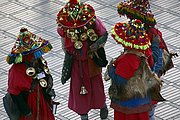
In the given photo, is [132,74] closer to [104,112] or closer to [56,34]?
[104,112]

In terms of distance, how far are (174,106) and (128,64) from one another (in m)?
2.04

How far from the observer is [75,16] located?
32.9 feet

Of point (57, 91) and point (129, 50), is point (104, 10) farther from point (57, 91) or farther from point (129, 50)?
point (129, 50)

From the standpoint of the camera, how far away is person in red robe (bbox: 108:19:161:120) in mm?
9352

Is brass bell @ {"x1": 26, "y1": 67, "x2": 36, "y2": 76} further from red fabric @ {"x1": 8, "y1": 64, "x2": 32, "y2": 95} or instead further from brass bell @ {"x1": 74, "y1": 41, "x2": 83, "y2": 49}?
brass bell @ {"x1": 74, "y1": 41, "x2": 83, "y2": 49}

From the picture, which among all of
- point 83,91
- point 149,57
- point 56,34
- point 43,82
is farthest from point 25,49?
point 56,34

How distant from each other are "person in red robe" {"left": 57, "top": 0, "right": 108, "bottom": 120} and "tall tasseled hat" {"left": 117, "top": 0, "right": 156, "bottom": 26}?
1.35 ft

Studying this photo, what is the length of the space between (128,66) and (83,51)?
3.51ft

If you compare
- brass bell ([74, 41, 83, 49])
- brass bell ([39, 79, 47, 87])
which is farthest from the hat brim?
brass bell ([39, 79, 47, 87])

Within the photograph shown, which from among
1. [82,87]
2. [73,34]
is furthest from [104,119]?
[73,34]

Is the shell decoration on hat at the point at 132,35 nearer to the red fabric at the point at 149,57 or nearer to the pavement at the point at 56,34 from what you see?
the red fabric at the point at 149,57

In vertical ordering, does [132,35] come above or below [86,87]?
above

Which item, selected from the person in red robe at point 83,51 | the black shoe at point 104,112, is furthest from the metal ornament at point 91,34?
the black shoe at point 104,112

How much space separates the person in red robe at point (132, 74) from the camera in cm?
935
